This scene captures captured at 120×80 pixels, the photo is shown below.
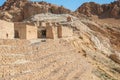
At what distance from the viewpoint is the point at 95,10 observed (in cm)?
7044

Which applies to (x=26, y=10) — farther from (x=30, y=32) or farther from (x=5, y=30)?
(x=5, y=30)

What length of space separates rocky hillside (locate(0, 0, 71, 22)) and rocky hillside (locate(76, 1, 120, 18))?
51.6ft

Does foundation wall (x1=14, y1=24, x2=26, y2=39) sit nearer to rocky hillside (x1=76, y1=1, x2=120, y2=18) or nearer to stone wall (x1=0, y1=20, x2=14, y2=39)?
stone wall (x1=0, y1=20, x2=14, y2=39)

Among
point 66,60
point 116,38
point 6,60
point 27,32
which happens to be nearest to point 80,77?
point 66,60

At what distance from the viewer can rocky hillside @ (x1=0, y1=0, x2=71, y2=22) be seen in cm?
4990

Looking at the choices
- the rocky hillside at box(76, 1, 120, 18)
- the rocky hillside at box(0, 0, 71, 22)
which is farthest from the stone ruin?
the rocky hillside at box(76, 1, 120, 18)

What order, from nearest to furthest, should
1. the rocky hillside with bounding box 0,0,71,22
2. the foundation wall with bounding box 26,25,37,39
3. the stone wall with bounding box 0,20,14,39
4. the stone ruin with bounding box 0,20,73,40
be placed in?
1. the stone wall with bounding box 0,20,14,39
2. the stone ruin with bounding box 0,20,73,40
3. the foundation wall with bounding box 26,25,37,39
4. the rocky hillside with bounding box 0,0,71,22

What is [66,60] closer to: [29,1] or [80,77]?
[80,77]

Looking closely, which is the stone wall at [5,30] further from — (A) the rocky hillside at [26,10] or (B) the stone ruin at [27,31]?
(A) the rocky hillside at [26,10]

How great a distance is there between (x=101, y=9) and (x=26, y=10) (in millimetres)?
25043

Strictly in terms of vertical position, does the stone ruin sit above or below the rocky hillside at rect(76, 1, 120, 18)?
below

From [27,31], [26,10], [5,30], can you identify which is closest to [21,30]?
[27,31]

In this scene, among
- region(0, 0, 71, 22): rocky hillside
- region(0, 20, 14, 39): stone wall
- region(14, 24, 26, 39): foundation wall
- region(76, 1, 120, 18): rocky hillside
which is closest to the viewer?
region(0, 20, 14, 39): stone wall

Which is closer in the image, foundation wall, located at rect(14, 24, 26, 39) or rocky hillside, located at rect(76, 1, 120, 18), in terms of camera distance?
foundation wall, located at rect(14, 24, 26, 39)
